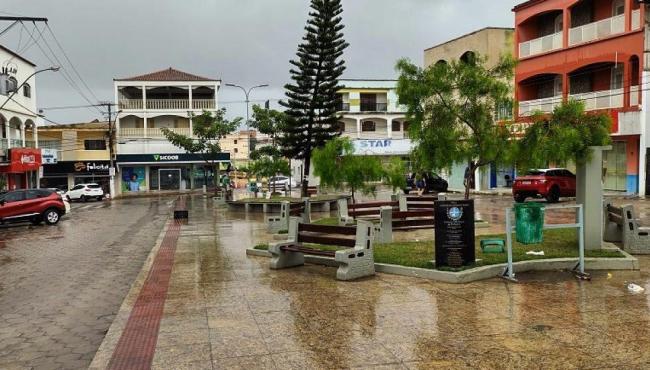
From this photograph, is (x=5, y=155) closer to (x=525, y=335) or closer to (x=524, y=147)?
(x=524, y=147)

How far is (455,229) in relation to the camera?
891 centimetres

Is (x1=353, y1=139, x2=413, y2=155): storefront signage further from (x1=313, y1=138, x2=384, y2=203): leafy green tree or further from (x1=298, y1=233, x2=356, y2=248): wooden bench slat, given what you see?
(x1=298, y1=233, x2=356, y2=248): wooden bench slat


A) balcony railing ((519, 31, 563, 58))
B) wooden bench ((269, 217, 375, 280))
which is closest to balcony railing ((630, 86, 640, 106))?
balcony railing ((519, 31, 563, 58))

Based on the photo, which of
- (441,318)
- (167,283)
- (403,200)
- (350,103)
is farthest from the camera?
(350,103)

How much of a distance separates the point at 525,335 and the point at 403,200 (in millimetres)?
11961

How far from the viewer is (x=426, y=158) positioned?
10.9 metres

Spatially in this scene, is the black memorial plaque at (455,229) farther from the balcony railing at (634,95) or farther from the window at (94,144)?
the window at (94,144)

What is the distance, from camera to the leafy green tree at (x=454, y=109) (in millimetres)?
10609

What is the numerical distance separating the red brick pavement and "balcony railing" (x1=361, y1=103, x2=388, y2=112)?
59.0 m

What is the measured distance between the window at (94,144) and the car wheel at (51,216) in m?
35.6

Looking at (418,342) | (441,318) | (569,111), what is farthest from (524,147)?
(418,342)

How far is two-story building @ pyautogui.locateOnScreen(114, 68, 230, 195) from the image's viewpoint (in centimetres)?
5747

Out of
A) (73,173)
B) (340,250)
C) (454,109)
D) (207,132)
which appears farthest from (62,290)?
(73,173)

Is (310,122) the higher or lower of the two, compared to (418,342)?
higher
